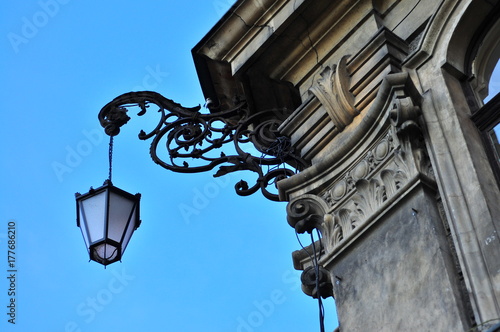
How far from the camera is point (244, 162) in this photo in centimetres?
951

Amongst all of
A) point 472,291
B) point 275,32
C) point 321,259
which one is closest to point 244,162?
point 275,32

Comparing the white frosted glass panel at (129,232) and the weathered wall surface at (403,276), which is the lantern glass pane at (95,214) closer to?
the white frosted glass panel at (129,232)

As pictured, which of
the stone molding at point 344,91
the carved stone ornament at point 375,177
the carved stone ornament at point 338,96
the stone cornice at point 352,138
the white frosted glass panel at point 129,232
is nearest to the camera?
the carved stone ornament at point 375,177

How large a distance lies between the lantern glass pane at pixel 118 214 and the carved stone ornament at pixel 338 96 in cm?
197

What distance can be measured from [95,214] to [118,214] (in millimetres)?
200

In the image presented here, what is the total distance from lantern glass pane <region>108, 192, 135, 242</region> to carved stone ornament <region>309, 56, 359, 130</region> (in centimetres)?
197

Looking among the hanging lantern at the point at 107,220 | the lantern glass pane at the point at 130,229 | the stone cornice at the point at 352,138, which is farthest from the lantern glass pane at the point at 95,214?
the stone cornice at the point at 352,138

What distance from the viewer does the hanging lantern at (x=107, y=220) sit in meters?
8.87

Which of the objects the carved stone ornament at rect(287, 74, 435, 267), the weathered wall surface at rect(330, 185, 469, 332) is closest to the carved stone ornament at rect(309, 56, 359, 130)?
the carved stone ornament at rect(287, 74, 435, 267)

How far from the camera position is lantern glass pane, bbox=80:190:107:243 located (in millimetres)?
8906

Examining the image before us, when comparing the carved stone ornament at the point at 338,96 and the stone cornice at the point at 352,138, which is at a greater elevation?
the carved stone ornament at the point at 338,96

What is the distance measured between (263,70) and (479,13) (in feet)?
7.77

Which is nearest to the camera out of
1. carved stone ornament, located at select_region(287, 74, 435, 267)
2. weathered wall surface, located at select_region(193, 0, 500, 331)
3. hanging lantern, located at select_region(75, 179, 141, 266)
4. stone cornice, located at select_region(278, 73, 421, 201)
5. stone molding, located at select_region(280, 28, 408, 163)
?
weathered wall surface, located at select_region(193, 0, 500, 331)

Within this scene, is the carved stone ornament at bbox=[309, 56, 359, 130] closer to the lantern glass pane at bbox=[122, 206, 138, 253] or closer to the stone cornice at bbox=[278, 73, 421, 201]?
the stone cornice at bbox=[278, 73, 421, 201]
